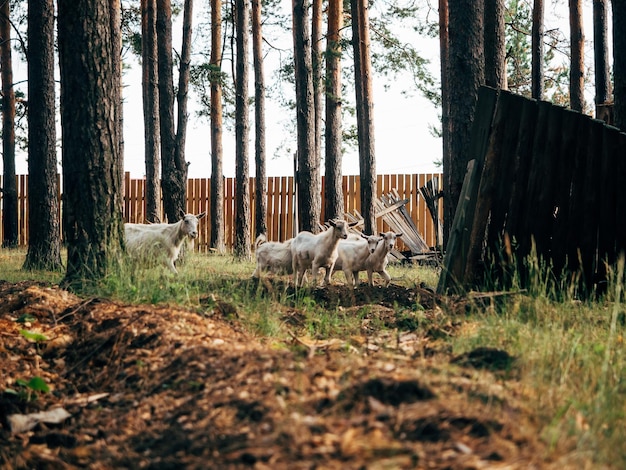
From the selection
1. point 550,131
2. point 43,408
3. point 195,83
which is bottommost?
point 43,408

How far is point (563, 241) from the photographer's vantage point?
8.32 m

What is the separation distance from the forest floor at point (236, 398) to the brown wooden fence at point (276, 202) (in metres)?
16.8

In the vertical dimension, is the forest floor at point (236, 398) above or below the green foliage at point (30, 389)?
above

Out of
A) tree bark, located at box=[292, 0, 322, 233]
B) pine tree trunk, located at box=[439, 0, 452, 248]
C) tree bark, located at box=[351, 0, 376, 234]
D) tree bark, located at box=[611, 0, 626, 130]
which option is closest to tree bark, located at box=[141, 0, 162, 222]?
tree bark, located at box=[292, 0, 322, 233]

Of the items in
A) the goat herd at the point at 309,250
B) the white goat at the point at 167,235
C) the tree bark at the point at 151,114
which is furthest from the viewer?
the tree bark at the point at 151,114

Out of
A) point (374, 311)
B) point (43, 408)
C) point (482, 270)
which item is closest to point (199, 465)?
point (43, 408)

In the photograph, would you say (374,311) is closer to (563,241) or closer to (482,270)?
(482,270)

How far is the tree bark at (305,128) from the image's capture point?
17.2 meters

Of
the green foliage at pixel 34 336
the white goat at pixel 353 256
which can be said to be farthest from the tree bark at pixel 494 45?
the green foliage at pixel 34 336

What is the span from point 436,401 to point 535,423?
1.63 ft

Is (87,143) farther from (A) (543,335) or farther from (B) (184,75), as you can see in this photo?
(B) (184,75)

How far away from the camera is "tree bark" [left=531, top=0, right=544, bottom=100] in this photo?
20281 mm

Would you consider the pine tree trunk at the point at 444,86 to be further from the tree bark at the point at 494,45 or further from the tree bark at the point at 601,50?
the tree bark at the point at 494,45

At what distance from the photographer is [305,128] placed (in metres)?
17.4
